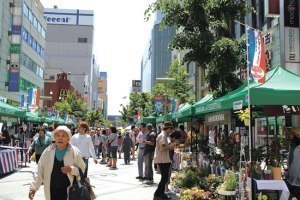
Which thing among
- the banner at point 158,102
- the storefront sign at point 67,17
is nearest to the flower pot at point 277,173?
the banner at point 158,102

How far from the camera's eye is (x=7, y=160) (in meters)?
14.5

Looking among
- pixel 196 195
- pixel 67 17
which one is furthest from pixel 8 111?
pixel 67 17

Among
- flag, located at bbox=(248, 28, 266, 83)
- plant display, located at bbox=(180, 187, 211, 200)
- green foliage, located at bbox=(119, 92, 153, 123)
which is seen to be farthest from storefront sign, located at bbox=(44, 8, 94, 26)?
flag, located at bbox=(248, 28, 266, 83)

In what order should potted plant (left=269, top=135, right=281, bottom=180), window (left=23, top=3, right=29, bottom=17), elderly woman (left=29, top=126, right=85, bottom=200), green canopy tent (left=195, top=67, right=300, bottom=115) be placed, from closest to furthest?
elderly woman (left=29, top=126, right=85, bottom=200), green canopy tent (left=195, top=67, right=300, bottom=115), potted plant (left=269, top=135, right=281, bottom=180), window (left=23, top=3, right=29, bottom=17)

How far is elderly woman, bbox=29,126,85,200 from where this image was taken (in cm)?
508

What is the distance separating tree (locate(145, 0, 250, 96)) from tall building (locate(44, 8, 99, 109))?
13570cm

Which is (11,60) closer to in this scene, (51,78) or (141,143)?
(141,143)

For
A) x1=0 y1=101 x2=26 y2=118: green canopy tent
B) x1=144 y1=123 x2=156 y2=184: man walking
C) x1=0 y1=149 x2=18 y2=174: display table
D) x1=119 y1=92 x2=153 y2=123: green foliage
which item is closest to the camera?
x1=144 y1=123 x2=156 y2=184: man walking

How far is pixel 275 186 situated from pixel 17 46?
42.5 meters

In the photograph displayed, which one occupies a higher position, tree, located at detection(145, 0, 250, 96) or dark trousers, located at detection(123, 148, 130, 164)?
tree, located at detection(145, 0, 250, 96)

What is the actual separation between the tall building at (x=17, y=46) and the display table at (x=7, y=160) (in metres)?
28.4

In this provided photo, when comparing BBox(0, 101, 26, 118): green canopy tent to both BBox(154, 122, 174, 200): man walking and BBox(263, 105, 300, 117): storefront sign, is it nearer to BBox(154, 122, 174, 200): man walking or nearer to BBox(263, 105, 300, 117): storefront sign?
BBox(154, 122, 174, 200): man walking

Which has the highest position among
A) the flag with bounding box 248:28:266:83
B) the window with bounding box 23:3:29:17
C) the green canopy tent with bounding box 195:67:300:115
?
the window with bounding box 23:3:29:17

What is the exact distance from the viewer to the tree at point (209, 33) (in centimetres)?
1283
